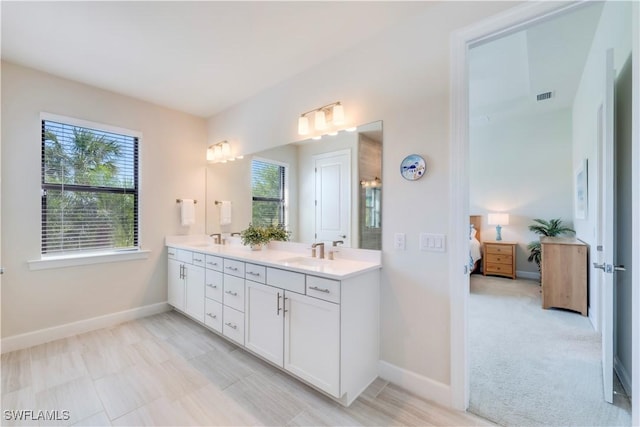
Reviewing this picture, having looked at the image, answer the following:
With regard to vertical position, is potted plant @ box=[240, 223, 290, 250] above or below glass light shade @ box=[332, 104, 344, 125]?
below

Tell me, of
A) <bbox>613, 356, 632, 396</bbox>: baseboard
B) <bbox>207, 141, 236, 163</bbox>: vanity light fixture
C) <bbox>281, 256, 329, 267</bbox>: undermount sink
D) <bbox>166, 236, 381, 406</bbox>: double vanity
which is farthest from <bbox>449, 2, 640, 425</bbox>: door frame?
<bbox>207, 141, 236, 163</bbox>: vanity light fixture

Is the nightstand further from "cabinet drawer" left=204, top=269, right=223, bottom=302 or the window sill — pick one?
the window sill

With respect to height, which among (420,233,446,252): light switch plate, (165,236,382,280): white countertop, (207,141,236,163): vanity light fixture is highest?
(207,141,236,163): vanity light fixture

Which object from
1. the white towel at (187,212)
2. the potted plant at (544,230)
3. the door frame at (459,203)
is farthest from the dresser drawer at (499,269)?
the white towel at (187,212)

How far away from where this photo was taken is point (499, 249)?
537 centimetres

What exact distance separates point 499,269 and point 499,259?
20 centimetres

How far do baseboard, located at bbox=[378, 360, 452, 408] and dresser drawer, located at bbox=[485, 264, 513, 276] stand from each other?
14.5 feet

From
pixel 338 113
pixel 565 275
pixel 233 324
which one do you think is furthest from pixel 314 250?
pixel 565 275

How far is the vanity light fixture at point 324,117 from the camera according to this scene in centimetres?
237

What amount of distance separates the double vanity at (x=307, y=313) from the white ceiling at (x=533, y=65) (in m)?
1.95

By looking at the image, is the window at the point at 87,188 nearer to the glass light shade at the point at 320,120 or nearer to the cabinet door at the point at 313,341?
the glass light shade at the point at 320,120

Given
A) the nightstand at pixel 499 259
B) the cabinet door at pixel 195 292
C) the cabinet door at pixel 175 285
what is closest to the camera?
the cabinet door at pixel 195 292

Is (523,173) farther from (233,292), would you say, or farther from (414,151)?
(233,292)

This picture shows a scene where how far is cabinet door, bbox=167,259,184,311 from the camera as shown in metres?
3.28
